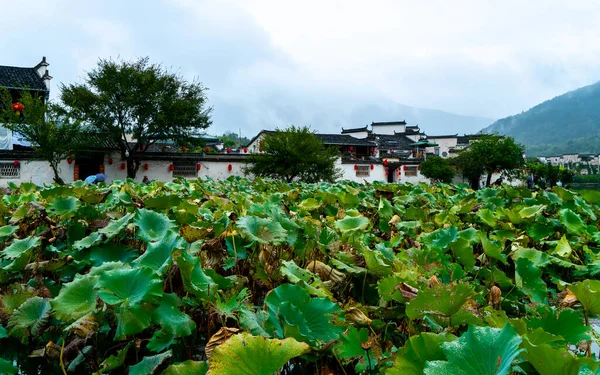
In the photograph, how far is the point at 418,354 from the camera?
1.93ft

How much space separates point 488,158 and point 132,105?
62.9ft

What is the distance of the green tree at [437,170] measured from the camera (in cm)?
2420

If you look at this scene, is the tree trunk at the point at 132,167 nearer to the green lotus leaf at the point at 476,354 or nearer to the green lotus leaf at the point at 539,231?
the green lotus leaf at the point at 539,231

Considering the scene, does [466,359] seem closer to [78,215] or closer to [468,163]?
[78,215]

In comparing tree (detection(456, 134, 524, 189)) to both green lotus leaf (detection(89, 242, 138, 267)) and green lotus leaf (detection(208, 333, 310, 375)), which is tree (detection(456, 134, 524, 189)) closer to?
green lotus leaf (detection(89, 242, 138, 267))

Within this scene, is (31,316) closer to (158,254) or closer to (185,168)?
(158,254)

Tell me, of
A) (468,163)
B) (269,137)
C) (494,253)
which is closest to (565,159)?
(468,163)

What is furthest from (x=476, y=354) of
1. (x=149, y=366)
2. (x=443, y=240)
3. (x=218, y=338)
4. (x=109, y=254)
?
(x=109, y=254)

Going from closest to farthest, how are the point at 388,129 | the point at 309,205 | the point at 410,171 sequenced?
the point at 309,205 < the point at 410,171 < the point at 388,129

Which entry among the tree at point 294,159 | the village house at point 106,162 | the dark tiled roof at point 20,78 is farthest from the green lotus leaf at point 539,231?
the dark tiled roof at point 20,78

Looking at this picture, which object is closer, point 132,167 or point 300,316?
→ point 300,316

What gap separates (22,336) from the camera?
0.87 m

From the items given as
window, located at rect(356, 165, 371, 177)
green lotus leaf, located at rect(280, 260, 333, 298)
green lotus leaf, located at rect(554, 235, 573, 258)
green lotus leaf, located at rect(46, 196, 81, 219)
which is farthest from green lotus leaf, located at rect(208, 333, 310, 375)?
window, located at rect(356, 165, 371, 177)

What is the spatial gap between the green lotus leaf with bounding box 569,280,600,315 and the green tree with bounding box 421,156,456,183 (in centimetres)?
2401
